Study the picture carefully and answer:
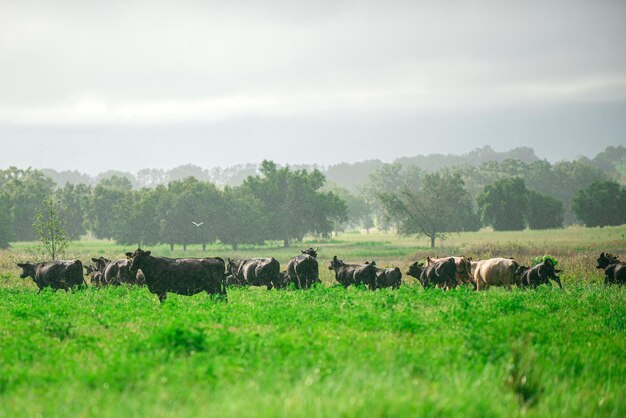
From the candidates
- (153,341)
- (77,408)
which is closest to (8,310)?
(153,341)

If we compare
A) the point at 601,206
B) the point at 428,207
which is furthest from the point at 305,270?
the point at 601,206

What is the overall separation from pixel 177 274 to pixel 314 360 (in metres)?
11.8

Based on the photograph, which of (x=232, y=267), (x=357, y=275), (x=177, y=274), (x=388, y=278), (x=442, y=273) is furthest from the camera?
(x=232, y=267)

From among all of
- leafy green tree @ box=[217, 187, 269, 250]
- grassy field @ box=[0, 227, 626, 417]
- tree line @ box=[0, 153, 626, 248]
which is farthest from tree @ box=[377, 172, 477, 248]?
grassy field @ box=[0, 227, 626, 417]

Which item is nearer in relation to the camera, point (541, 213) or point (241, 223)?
point (241, 223)

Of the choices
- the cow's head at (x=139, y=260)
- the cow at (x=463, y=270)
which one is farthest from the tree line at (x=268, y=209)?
the cow's head at (x=139, y=260)

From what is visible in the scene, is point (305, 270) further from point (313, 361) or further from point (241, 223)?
point (241, 223)

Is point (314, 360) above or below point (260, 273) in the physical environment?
below

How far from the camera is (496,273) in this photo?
2912 cm

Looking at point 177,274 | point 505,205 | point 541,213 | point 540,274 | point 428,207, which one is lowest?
point 540,274

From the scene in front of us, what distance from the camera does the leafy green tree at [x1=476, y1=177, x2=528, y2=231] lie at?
409 ft

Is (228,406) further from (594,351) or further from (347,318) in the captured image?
(594,351)

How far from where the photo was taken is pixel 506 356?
12.5 metres

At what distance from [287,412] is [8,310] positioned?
43.8 feet
